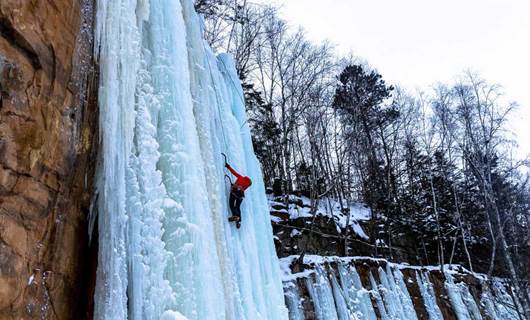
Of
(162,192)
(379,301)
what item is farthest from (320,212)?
(162,192)

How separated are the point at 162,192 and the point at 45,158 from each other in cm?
67

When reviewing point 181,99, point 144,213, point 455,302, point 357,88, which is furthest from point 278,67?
point 144,213

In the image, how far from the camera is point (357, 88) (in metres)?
13.6

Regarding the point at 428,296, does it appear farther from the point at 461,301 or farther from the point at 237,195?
the point at 237,195

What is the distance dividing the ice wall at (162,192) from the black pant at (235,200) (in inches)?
2.5

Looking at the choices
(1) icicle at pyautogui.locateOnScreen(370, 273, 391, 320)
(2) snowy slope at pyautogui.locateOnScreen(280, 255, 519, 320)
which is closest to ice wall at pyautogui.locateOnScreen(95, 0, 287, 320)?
(2) snowy slope at pyautogui.locateOnScreen(280, 255, 519, 320)

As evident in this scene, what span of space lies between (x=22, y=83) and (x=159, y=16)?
155cm

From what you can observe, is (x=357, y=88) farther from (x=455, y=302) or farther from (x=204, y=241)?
(x=204, y=241)

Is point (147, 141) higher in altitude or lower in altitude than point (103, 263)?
higher

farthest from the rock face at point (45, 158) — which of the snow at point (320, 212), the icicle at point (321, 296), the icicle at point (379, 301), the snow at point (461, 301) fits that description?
the snow at point (461, 301)

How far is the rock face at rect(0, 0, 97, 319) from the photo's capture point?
189cm

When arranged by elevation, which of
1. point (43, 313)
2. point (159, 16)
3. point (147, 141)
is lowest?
point (43, 313)

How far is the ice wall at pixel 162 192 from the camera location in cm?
220

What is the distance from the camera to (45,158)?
215cm
